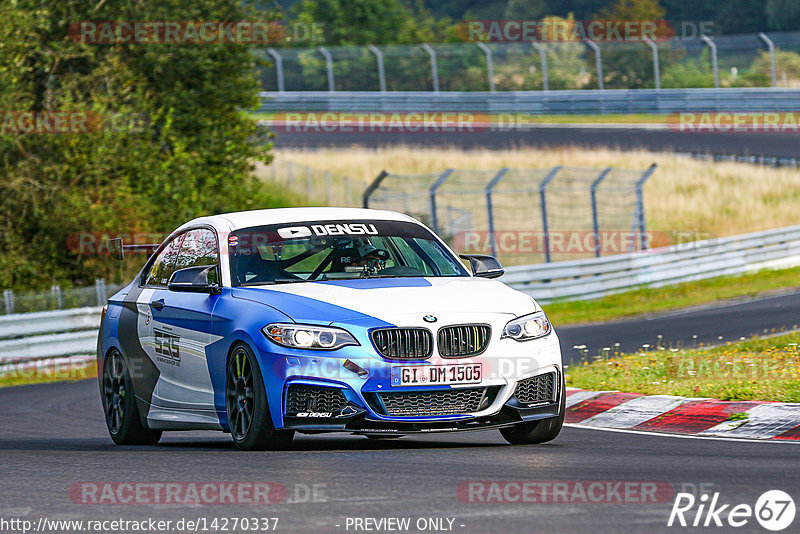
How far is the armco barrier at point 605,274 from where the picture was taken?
2005cm

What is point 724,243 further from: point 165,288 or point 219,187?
point 165,288

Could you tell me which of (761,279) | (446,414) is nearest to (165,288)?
(446,414)

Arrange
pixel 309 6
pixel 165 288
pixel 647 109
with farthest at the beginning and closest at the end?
pixel 309 6 → pixel 647 109 → pixel 165 288

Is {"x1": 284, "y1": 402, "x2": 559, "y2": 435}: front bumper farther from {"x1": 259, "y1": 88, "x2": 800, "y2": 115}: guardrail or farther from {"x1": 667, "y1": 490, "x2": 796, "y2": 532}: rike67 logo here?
{"x1": 259, "y1": 88, "x2": 800, "y2": 115}: guardrail

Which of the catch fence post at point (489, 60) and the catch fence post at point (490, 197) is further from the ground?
the catch fence post at point (489, 60)

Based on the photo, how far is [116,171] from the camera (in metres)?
24.3

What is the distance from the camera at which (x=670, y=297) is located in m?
25.8

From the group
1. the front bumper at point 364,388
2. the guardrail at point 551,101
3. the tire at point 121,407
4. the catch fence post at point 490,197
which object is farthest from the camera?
the guardrail at point 551,101

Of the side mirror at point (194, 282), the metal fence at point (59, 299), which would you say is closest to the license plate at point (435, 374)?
the side mirror at point (194, 282)

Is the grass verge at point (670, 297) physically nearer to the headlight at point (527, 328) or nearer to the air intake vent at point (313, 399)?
the headlight at point (527, 328)

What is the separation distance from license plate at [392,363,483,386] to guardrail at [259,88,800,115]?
33741 mm

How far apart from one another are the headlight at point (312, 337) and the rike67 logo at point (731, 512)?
7.94 ft

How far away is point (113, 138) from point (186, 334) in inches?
606

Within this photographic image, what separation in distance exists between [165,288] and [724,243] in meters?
19.7
